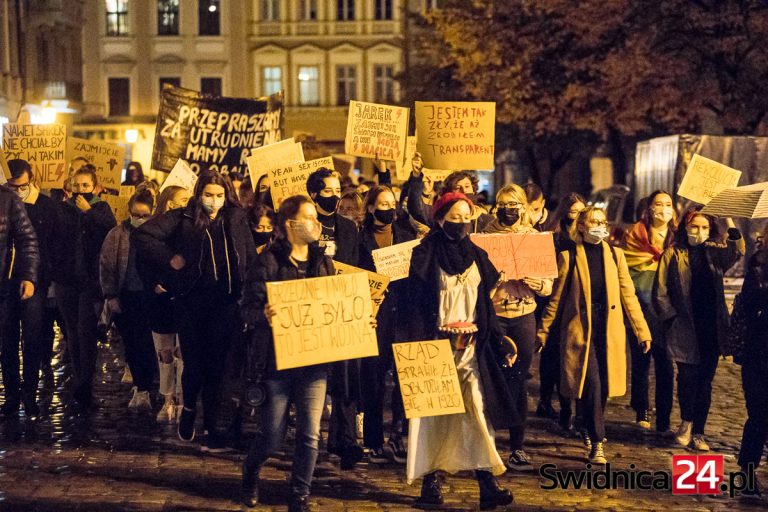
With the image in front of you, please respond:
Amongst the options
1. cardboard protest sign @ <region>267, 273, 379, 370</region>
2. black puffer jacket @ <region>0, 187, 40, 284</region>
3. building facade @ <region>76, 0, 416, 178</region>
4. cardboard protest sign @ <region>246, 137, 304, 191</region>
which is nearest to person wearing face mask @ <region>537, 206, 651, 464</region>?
cardboard protest sign @ <region>267, 273, 379, 370</region>

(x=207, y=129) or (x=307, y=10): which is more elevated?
(x=307, y=10)

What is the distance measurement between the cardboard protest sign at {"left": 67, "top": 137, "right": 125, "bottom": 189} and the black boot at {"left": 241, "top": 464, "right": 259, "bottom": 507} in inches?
317

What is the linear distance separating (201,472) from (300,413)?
1643 millimetres

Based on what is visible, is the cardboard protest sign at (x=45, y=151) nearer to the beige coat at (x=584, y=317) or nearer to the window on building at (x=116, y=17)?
the beige coat at (x=584, y=317)

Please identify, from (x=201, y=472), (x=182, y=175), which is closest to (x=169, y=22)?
(x=182, y=175)

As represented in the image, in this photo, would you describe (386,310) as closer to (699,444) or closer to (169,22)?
(699,444)

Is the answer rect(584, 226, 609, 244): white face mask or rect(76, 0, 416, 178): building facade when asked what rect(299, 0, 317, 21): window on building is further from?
rect(584, 226, 609, 244): white face mask

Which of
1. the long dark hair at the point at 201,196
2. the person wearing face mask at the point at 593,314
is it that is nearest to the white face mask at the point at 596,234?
the person wearing face mask at the point at 593,314

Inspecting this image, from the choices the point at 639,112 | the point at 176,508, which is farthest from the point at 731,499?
the point at 639,112

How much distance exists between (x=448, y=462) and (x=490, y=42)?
32.2 metres

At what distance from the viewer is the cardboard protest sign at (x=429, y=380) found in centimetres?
782

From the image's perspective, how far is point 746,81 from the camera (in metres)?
29.6

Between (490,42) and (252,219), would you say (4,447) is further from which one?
(490,42)

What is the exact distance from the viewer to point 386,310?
9.73 metres
